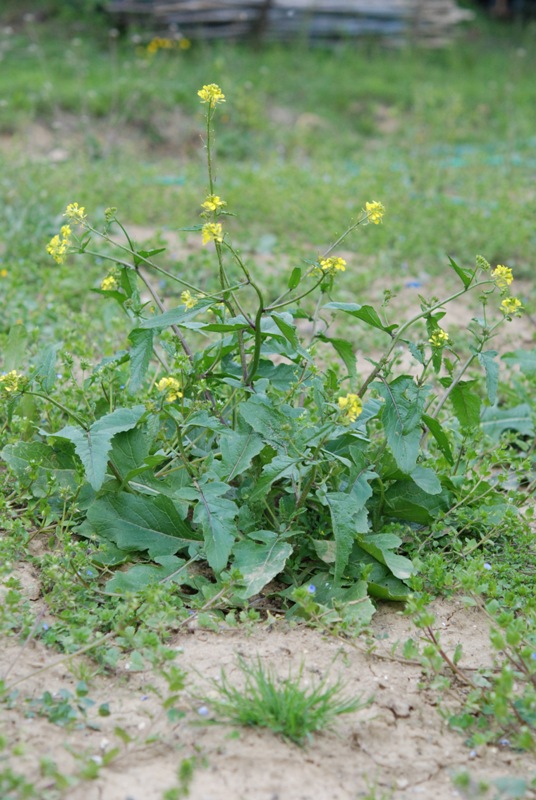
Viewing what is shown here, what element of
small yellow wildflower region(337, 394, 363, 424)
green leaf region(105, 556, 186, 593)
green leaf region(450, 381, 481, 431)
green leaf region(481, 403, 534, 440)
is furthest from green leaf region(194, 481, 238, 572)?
green leaf region(481, 403, 534, 440)

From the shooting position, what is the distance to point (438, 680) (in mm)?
2211

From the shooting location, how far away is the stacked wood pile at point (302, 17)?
9.70m

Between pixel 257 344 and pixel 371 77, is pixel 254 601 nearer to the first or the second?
pixel 257 344

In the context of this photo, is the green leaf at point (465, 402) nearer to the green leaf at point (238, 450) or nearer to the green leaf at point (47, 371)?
the green leaf at point (238, 450)

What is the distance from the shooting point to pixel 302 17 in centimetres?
1036

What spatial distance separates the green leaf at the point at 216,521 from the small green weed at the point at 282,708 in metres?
0.35

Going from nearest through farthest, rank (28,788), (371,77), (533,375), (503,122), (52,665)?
(28,788) < (52,665) < (533,375) < (503,122) < (371,77)

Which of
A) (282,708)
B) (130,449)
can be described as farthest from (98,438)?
(282,708)

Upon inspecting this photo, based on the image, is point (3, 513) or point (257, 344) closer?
point (257, 344)

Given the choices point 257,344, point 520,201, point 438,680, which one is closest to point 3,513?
point 257,344

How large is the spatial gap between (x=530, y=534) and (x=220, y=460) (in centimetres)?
99

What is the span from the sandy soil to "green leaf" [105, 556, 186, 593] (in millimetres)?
190

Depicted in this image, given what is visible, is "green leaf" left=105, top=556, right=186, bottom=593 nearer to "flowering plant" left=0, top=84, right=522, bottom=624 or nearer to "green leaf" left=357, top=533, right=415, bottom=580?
"flowering plant" left=0, top=84, right=522, bottom=624

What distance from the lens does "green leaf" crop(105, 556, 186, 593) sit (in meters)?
2.51
